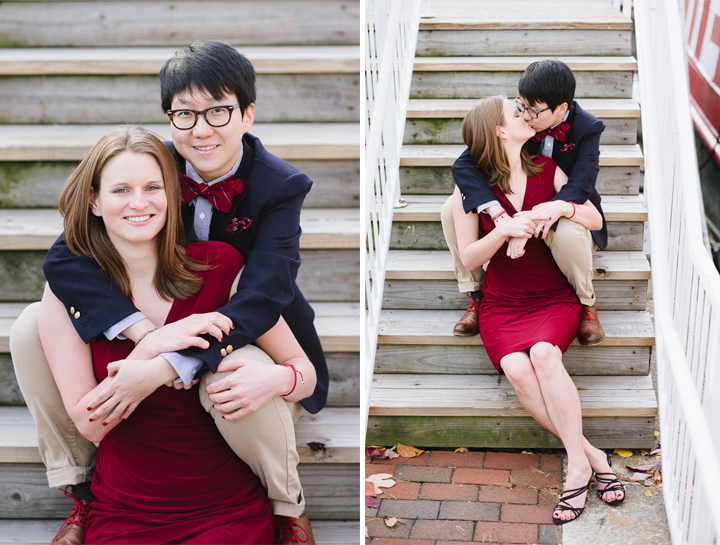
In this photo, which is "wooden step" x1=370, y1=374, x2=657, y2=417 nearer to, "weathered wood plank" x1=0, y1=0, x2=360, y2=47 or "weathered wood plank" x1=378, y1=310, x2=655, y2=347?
"weathered wood plank" x1=378, y1=310, x2=655, y2=347

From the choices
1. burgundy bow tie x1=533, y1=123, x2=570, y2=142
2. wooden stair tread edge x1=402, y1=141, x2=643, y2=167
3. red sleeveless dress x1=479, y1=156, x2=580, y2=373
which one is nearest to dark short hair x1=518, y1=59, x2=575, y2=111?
burgundy bow tie x1=533, y1=123, x2=570, y2=142

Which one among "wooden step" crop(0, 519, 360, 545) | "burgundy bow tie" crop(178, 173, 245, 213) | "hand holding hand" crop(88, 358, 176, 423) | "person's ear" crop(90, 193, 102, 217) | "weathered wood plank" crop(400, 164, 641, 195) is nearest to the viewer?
"hand holding hand" crop(88, 358, 176, 423)

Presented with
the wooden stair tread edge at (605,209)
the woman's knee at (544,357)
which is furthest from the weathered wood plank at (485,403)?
the wooden stair tread edge at (605,209)

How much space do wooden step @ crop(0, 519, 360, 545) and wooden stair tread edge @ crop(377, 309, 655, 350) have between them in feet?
2.85

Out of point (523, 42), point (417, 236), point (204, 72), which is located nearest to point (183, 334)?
point (204, 72)

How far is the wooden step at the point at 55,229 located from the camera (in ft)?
8.17

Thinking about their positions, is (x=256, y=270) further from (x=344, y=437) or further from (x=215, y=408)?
(x=344, y=437)

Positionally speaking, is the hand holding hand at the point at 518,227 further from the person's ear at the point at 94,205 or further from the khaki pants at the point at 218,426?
the person's ear at the point at 94,205

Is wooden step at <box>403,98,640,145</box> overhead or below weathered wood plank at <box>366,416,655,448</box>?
overhead

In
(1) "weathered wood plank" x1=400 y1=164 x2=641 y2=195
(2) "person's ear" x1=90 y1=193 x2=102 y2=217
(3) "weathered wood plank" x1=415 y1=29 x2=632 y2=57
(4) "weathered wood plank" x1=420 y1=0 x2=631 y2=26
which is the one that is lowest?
(1) "weathered wood plank" x1=400 y1=164 x2=641 y2=195

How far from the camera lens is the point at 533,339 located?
240 centimetres

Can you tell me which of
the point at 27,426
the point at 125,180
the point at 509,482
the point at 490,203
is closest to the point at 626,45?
the point at 490,203

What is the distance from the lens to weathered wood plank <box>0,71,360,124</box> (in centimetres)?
304

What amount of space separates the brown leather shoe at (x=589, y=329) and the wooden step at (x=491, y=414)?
7.9 inches
